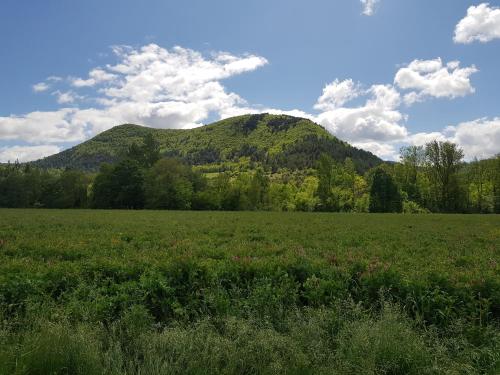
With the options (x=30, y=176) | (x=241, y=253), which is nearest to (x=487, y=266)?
(x=241, y=253)

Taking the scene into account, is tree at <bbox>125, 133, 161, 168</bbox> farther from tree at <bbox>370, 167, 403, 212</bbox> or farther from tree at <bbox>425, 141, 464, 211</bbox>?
tree at <bbox>425, 141, 464, 211</bbox>

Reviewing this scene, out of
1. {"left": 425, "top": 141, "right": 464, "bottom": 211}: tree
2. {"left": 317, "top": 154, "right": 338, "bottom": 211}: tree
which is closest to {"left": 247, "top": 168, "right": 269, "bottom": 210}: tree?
{"left": 317, "top": 154, "right": 338, "bottom": 211}: tree

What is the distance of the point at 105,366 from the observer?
491 centimetres

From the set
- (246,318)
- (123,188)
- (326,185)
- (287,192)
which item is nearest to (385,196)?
(326,185)

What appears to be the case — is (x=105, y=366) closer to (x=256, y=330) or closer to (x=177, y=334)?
(x=177, y=334)

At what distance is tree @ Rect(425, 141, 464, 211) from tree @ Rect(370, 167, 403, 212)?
33.1 ft

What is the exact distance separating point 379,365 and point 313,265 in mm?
3469

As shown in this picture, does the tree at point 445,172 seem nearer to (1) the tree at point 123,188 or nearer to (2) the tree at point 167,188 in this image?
(2) the tree at point 167,188

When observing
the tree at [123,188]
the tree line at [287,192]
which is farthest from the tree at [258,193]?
the tree at [123,188]

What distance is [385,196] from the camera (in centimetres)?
7888

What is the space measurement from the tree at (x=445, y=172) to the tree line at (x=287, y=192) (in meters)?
0.20

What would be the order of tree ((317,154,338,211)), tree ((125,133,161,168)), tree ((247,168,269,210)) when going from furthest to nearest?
tree ((125,133,161,168)) < tree ((247,168,269,210)) < tree ((317,154,338,211))

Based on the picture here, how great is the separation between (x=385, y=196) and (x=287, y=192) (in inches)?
1227

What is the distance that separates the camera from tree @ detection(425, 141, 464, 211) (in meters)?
78.4
